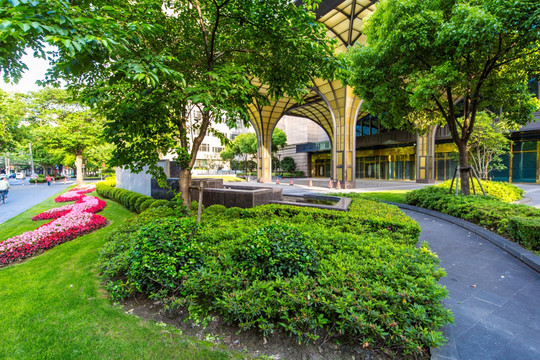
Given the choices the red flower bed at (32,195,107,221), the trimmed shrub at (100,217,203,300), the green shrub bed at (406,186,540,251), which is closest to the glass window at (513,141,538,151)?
the green shrub bed at (406,186,540,251)

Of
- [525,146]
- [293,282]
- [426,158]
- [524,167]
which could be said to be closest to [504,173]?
[524,167]

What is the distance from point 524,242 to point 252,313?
6.60 metres

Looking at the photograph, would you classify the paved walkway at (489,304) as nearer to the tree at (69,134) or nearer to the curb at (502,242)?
the curb at (502,242)

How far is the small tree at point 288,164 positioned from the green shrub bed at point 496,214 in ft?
122

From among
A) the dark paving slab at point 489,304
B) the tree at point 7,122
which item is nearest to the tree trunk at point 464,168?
the dark paving slab at point 489,304

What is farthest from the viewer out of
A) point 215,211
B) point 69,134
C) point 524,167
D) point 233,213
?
point 524,167

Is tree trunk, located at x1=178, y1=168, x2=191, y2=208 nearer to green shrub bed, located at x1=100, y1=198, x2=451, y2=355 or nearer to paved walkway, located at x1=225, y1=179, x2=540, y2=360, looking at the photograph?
green shrub bed, located at x1=100, y1=198, x2=451, y2=355

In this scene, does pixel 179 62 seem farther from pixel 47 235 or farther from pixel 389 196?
pixel 389 196

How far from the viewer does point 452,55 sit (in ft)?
27.8

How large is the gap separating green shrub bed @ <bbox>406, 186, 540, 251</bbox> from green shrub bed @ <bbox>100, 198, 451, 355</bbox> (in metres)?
3.48

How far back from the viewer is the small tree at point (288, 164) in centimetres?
4866

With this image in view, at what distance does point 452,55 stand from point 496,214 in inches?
216

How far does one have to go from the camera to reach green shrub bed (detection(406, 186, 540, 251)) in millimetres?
5418

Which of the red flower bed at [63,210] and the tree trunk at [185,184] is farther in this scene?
the red flower bed at [63,210]
